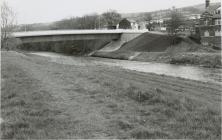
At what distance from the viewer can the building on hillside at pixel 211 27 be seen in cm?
6422

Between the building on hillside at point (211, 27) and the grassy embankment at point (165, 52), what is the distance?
3.36 m

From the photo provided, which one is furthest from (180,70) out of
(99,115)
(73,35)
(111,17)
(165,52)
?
(111,17)

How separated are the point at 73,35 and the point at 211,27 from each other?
31.3 m

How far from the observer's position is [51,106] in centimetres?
1193

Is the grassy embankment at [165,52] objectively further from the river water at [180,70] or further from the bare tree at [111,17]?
the bare tree at [111,17]

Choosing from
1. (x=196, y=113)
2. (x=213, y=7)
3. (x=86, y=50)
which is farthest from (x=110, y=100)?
(x=86, y=50)

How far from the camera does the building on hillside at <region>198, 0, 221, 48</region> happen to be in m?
64.2

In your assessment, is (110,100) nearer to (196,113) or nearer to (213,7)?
(196,113)

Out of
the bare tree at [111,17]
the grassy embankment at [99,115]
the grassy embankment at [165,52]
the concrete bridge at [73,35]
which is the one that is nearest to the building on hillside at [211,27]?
the grassy embankment at [165,52]

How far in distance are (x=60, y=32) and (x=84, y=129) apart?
6504 cm

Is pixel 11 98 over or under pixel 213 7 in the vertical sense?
under

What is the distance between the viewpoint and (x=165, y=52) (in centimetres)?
6181

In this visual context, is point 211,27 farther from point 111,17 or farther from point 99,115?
point 111,17

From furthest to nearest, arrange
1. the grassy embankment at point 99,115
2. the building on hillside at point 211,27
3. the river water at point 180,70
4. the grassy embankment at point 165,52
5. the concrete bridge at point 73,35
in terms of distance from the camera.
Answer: the concrete bridge at point 73,35 < the building on hillside at point 211,27 < the grassy embankment at point 165,52 < the river water at point 180,70 < the grassy embankment at point 99,115
